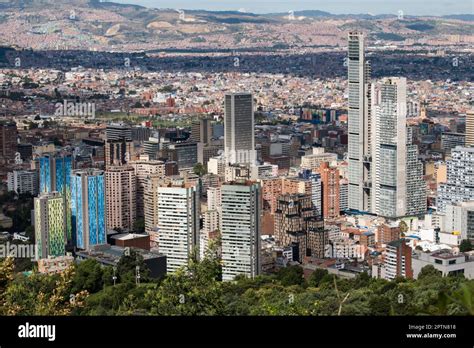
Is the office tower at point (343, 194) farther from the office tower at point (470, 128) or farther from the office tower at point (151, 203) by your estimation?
the office tower at point (151, 203)

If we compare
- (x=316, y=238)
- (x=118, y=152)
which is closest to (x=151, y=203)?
(x=316, y=238)

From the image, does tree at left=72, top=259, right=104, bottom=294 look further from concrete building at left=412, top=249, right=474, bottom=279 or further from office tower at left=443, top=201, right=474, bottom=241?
office tower at left=443, top=201, right=474, bottom=241

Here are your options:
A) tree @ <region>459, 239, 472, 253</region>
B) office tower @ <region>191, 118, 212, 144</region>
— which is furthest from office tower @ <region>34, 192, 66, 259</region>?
office tower @ <region>191, 118, 212, 144</region>

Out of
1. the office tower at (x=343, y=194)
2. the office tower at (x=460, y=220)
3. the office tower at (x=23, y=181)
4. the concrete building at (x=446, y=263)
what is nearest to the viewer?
the office tower at (x=23, y=181)

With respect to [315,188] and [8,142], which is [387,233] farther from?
[8,142]

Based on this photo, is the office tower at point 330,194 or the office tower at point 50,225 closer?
the office tower at point 50,225

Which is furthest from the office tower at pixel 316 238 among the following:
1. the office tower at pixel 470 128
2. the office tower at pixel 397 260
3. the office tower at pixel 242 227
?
the office tower at pixel 470 128
